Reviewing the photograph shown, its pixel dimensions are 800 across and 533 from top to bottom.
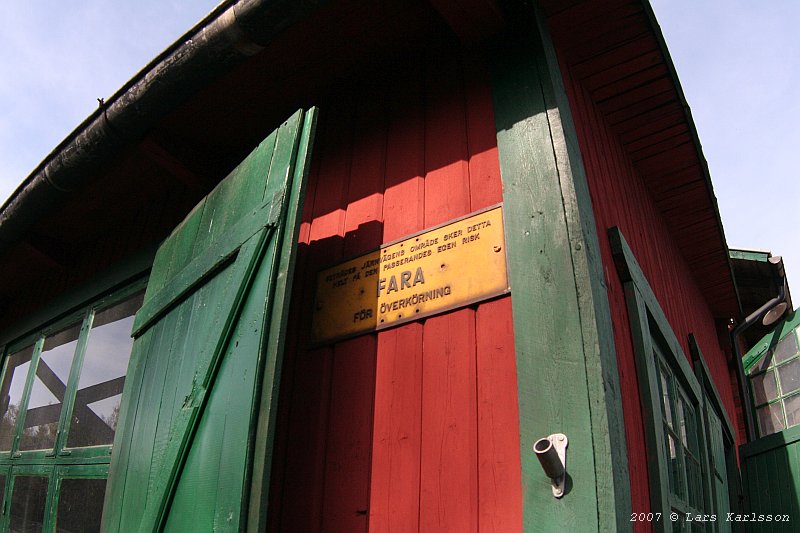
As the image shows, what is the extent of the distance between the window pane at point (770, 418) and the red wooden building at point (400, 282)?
11.0 ft

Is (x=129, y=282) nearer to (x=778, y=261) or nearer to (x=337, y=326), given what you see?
(x=337, y=326)

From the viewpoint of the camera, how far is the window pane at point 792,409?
20.5ft

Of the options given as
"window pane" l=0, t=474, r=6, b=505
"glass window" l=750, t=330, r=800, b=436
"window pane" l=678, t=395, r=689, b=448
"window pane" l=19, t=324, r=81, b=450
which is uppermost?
"glass window" l=750, t=330, r=800, b=436

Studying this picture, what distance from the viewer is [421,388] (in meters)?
2.04

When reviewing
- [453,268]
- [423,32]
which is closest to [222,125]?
[423,32]

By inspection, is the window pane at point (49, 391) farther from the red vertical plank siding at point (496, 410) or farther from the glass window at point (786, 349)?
the glass window at point (786, 349)

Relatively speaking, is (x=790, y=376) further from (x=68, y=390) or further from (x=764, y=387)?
(x=68, y=390)

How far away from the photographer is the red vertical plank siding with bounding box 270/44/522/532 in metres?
1.84

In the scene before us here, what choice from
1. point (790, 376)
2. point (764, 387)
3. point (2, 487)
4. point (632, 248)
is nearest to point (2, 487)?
point (2, 487)

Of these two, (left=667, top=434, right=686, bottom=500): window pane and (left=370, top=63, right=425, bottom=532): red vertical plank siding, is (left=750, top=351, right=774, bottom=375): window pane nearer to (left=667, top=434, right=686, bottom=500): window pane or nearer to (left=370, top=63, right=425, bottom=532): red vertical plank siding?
(left=667, top=434, right=686, bottom=500): window pane

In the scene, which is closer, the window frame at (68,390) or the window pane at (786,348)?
the window frame at (68,390)

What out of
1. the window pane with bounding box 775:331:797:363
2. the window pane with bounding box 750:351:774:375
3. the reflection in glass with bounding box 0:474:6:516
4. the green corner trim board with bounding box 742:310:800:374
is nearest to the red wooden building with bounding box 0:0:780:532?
the reflection in glass with bounding box 0:474:6:516

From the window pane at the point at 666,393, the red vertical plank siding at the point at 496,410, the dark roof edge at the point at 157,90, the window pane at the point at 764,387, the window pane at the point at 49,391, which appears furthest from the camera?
the window pane at the point at 764,387

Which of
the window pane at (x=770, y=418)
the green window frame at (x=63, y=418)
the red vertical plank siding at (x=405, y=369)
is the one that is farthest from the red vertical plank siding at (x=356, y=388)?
the window pane at (x=770, y=418)
